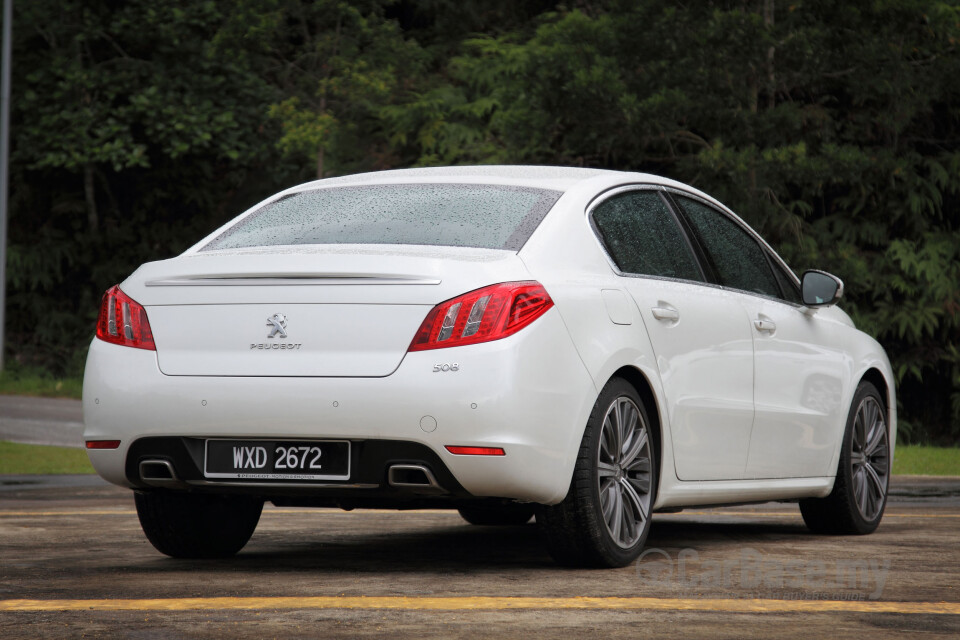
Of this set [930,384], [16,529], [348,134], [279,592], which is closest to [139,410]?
[279,592]

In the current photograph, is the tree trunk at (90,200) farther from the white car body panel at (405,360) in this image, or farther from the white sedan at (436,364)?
the white car body panel at (405,360)

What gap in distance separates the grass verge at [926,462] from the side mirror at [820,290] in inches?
230

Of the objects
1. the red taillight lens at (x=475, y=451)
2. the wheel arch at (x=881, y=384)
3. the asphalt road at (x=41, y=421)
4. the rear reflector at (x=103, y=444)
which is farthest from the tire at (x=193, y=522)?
the asphalt road at (x=41, y=421)

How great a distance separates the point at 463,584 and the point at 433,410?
623mm

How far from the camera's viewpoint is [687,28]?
19.3m

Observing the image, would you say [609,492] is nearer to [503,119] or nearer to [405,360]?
[405,360]

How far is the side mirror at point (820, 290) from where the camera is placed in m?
7.49

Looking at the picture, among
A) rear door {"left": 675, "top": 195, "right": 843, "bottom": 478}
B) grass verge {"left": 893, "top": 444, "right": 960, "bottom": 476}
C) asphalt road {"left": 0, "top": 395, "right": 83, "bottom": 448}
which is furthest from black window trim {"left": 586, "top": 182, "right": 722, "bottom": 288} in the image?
asphalt road {"left": 0, "top": 395, "right": 83, "bottom": 448}

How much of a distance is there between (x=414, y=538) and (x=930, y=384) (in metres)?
16.3

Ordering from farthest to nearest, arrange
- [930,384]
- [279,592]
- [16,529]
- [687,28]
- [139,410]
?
1. [930,384]
2. [687,28]
3. [16,529]
4. [139,410]
5. [279,592]

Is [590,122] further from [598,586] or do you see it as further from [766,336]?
[598,586]

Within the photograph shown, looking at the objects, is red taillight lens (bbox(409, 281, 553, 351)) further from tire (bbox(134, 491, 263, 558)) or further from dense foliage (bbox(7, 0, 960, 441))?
dense foliage (bbox(7, 0, 960, 441))

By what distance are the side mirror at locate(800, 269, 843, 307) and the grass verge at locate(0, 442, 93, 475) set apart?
24.8 ft

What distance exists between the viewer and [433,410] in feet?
17.1
